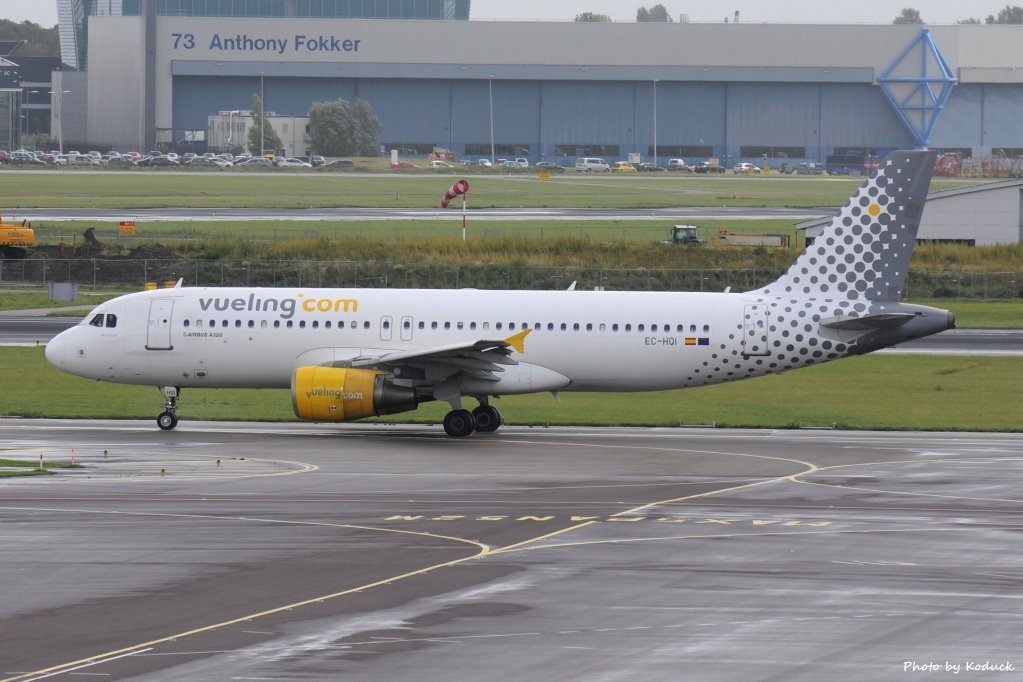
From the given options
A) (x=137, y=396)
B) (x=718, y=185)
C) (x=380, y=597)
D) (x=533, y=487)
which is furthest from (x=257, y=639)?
(x=718, y=185)

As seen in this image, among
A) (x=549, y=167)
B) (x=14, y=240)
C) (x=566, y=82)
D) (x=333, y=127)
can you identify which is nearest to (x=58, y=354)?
(x=14, y=240)

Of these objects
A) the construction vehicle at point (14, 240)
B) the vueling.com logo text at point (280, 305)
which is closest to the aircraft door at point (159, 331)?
the vueling.com logo text at point (280, 305)

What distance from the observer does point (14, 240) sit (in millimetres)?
83125

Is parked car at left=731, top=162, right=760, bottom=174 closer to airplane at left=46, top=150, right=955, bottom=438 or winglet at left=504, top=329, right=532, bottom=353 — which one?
airplane at left=46, top=150, right=955, bottom=438

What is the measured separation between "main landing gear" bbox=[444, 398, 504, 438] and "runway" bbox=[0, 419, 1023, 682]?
1982 mm

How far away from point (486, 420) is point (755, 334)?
754cm

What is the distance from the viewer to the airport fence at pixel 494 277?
74000 millimetres

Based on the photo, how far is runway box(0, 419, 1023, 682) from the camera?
17.9m

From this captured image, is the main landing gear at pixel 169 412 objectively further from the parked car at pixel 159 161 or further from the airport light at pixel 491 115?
the airport light at pixel 491 115

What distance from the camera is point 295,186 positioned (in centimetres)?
14225

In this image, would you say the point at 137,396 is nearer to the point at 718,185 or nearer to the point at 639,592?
the point at 639,592

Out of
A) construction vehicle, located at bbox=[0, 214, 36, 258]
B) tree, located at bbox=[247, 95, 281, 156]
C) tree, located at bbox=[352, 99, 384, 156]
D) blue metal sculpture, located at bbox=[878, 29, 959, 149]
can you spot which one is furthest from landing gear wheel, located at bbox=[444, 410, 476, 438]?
blue metal sculpture, located at bbox=[878, 29, 959, 149]

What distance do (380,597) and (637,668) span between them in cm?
481

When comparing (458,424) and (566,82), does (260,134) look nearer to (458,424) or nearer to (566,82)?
(566,82)
